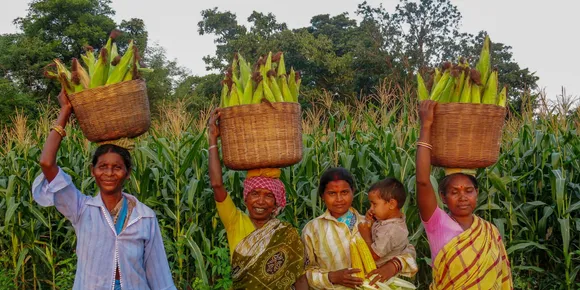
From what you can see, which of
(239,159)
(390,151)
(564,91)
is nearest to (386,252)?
(239,159)

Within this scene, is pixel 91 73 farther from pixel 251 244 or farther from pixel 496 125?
pixel 496 125

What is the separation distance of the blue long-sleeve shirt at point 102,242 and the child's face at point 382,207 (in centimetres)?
124

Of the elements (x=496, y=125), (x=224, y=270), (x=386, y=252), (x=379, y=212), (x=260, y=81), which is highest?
(x=260, y=81)

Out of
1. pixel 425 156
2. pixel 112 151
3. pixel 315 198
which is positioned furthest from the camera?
pixel 315 198

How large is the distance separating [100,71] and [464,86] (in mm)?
1953

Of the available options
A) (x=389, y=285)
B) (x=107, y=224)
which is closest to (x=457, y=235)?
(x=389, y=285)

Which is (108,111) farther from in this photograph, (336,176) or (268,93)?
(336,176)

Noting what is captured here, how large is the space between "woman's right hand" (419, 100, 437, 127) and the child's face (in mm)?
497

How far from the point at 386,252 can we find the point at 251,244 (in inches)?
29.8

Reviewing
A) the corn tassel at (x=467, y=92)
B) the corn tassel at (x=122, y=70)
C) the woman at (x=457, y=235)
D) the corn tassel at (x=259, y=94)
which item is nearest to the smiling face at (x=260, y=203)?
the corn tassel at (x=259, y=94)

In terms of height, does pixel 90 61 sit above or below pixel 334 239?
above

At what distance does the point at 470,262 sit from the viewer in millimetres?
3020

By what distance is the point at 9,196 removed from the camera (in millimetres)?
4789

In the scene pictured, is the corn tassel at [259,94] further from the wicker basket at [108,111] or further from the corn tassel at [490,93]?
the corn tassel at [490,93]
